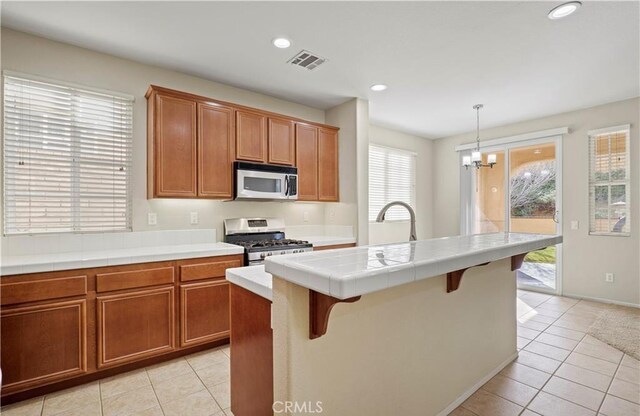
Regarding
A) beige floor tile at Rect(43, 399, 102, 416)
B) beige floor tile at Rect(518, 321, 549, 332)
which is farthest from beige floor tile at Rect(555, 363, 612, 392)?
beige floor tile at Rect(43, 399, 102, 416)

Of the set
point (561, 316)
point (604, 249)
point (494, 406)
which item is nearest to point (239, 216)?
point (494, 406)

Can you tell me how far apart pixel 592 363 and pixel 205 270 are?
11.0 ft

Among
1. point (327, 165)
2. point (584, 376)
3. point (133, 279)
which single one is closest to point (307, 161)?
point (327, 165)

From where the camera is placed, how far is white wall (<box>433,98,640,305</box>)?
13.0 ft

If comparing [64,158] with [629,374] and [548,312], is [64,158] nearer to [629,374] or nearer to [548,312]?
[629,374]

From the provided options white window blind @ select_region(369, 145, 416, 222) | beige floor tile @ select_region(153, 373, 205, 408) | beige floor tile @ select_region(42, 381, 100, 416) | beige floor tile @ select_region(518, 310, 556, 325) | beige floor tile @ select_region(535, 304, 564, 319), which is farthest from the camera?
white window blind @ select_region(369, 145, 416, 222)

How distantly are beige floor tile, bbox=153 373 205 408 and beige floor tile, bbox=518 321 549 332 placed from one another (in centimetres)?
331

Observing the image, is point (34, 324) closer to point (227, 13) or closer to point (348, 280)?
point (348, 280)

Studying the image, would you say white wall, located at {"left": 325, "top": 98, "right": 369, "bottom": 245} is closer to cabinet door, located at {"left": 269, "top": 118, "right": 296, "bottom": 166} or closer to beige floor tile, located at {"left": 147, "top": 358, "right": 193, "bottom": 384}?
cabinet door, located at {"left": 269, "top": 118, "right": 296, "bottom": 166}

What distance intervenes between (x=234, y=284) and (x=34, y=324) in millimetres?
1536

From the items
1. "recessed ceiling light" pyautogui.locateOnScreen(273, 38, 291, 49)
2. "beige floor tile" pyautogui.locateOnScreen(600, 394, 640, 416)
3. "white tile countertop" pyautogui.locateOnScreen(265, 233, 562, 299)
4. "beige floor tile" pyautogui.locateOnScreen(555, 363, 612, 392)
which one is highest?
"recessed ceiling light" pyautogui.locateOnScreen(273, 38, 291, 49)

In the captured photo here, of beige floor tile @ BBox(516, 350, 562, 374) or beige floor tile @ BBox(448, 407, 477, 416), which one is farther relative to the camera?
beige floor tile @ BBox(516, 350, 562, 374)

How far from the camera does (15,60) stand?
2.44 meters

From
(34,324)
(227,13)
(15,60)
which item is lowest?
(34,324)
